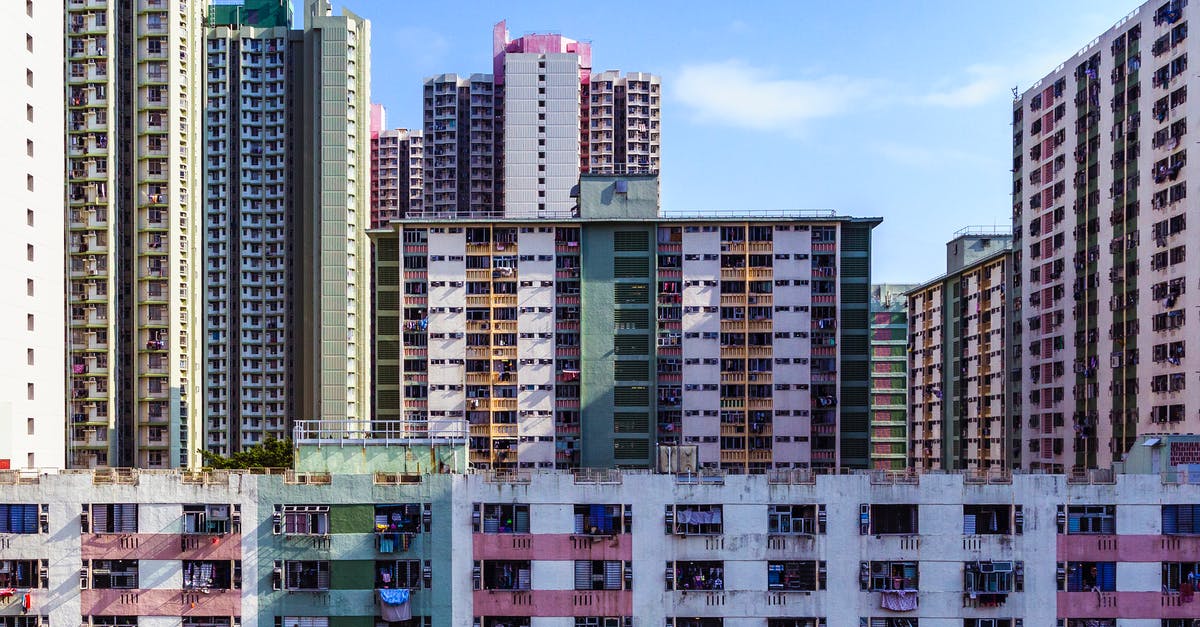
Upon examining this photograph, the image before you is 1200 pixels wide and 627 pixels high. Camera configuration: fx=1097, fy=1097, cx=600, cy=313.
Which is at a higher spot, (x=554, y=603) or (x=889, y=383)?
(x=889, y=383)

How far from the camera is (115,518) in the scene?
43562mm

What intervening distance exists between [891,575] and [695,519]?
8135 millimetres

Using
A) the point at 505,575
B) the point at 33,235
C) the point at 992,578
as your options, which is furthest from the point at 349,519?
the point at 33,235

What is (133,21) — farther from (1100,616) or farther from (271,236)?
(1100,616)

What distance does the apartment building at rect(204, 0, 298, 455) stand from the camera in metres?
138

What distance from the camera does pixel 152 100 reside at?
92.2 m

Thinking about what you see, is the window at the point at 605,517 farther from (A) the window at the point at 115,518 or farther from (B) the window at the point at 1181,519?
(B) the window at the point at 1181,519

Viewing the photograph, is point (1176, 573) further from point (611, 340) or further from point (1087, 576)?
point (611, 340)

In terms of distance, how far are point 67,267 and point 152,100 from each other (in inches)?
613

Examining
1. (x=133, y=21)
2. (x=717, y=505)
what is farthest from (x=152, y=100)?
(x=717, y=505)

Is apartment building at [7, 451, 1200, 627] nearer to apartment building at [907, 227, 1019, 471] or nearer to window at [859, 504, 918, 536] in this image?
window at [859, 504, 918, 536]

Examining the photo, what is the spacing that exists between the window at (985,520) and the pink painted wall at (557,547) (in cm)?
1348

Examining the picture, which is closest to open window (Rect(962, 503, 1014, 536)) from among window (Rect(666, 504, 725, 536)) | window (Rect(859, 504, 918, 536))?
window (Rect(859, 504, 918, 536))

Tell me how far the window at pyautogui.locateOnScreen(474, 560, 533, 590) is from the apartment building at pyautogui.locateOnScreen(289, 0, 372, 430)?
287 feet
